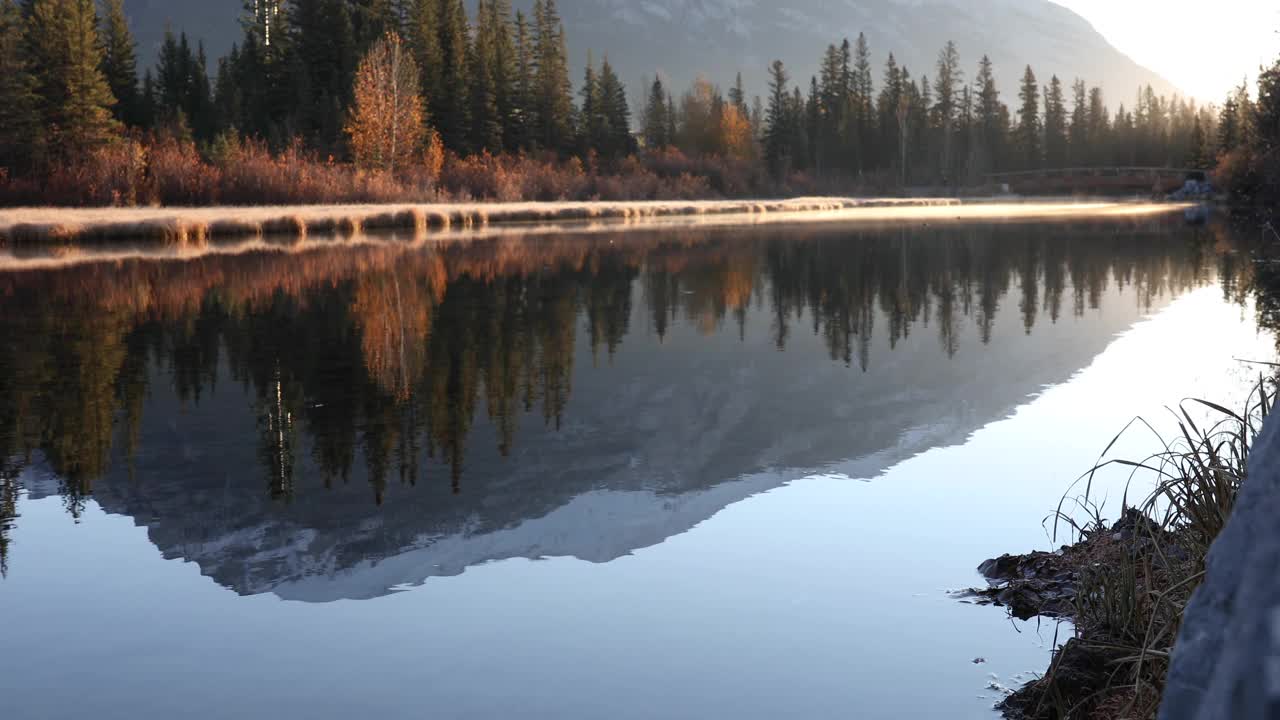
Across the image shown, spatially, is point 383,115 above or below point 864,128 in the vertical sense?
below

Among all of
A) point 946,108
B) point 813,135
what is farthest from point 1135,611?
point 946,108

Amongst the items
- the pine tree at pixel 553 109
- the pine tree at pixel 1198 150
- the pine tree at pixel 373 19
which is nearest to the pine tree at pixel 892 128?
the pine tree at pixel 1198 150

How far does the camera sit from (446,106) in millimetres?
70188

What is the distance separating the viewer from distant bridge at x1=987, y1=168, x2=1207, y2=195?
289 feet

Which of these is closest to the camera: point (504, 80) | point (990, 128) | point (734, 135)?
point (504, 80)

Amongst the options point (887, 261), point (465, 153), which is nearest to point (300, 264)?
point (887, 261)

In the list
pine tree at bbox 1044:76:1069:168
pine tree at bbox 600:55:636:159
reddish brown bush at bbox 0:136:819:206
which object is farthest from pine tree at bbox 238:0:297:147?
pine tree at bbox 1044:76:1069:168

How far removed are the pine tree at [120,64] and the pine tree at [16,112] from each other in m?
18.3

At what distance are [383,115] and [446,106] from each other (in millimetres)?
17558

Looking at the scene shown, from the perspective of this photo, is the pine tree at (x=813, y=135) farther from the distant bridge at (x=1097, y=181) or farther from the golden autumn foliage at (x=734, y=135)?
the distant bridge at (x=1097, y=181)

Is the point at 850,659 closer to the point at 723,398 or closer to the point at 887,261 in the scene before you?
the point at 723,398

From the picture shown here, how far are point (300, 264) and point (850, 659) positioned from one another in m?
22.3

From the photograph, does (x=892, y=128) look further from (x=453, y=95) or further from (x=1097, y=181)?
(x=453, y=95)

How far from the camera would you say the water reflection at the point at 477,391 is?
7066 millimetres
